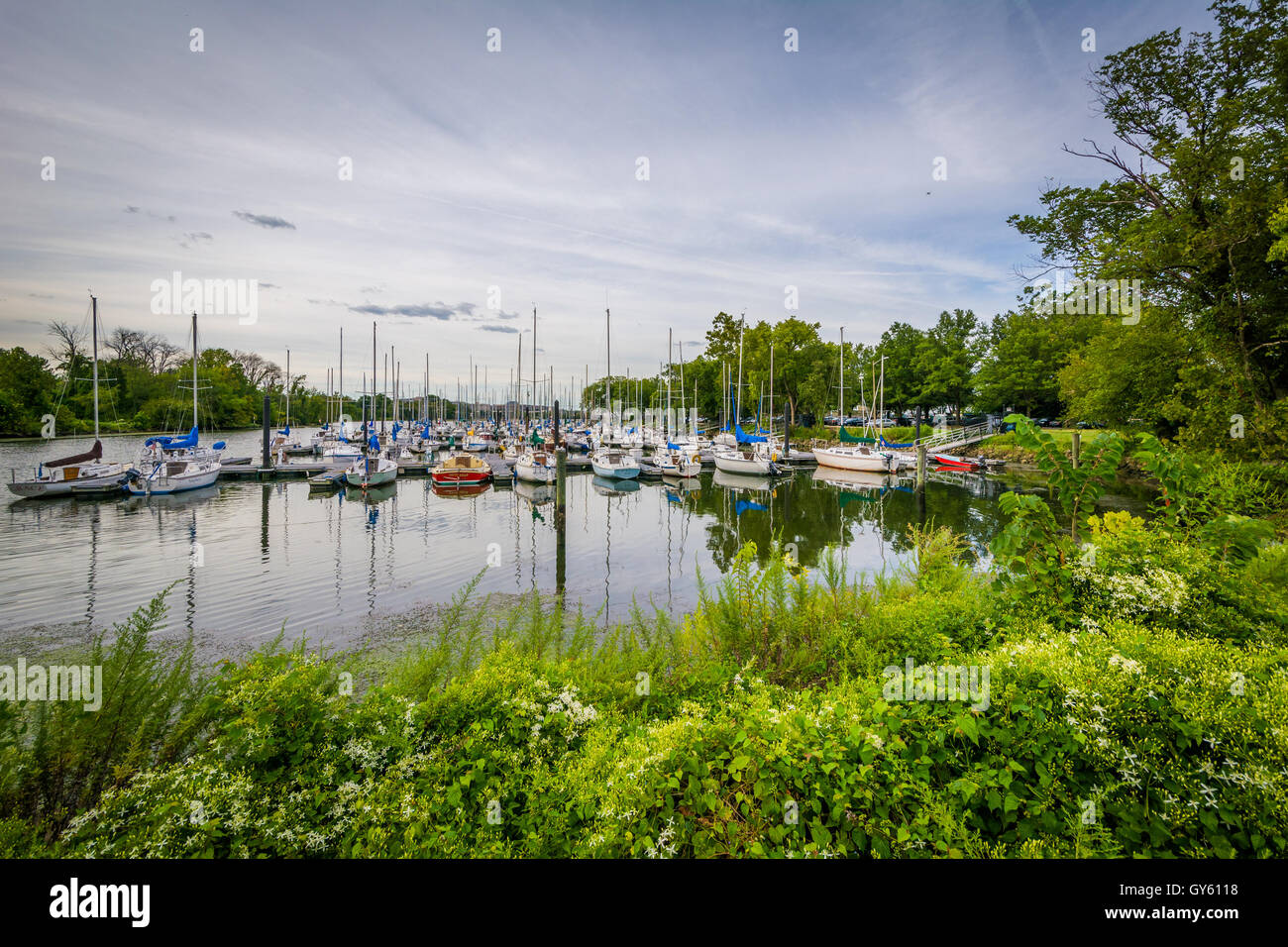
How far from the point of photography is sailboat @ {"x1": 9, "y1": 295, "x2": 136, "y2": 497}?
94.9ft

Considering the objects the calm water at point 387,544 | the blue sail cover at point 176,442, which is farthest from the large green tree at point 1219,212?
the blue sail cover at point 176,442

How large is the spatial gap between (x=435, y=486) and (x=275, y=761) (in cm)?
3532

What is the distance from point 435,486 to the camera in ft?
121

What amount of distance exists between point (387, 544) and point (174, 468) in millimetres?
22406

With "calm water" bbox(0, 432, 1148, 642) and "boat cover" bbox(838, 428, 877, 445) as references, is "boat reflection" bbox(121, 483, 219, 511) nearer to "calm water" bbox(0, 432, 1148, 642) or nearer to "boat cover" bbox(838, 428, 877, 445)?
"calm water" bbox(0, 432, 1148, 642)

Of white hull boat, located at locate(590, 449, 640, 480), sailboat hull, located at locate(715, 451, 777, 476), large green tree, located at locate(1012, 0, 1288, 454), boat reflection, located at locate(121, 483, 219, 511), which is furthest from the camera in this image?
sailboat hull, located at locate(715, 451, 777, 476)

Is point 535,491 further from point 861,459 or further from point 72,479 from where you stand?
point 861,459

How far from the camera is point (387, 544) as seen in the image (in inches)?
827

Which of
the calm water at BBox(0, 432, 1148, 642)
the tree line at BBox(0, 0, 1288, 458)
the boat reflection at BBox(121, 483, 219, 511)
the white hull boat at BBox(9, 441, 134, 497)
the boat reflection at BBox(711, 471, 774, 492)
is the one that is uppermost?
the tree line at BBox(0, 0, 1288, 458)

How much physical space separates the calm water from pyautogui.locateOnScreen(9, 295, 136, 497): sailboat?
1811mm

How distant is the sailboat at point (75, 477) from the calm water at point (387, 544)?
1811mm

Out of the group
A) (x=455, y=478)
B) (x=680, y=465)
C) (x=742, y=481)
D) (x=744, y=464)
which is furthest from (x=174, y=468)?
(x=744, y=464)

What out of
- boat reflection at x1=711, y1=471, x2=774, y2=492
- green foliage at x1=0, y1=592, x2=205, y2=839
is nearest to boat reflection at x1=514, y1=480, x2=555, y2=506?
boat reflection at x1=711, y1=471, x2=774, y2=492

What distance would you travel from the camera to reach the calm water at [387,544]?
539 inches
